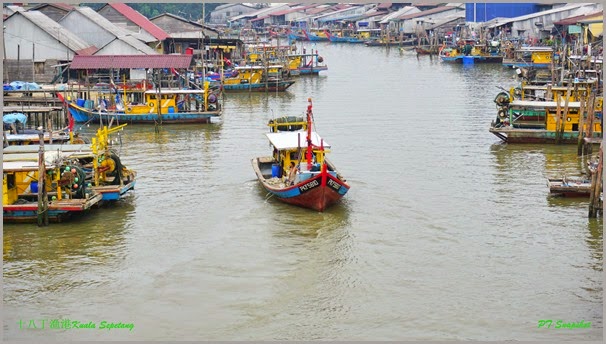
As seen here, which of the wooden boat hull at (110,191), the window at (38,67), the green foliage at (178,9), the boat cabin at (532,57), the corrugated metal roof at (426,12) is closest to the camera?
the wooden boat hull at (110,191)

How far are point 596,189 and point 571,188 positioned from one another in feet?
6.84

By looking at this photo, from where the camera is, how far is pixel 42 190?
54.1 feet

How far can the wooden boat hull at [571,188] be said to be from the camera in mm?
18484

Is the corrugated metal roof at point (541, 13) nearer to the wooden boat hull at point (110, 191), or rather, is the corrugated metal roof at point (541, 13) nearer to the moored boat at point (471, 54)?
the moored boat at point (471, 54)

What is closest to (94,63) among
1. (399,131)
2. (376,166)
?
(399,131)

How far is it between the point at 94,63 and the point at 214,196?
45.9 ft

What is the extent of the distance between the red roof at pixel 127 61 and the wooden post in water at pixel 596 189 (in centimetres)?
1815

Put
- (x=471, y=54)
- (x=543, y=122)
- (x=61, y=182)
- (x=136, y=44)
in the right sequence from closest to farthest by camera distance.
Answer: (x=61, y=182), (x=543, y=122), (x=136, y=44), (x=471, y=54)

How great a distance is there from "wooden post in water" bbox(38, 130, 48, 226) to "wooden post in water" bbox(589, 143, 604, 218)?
29.8 ft

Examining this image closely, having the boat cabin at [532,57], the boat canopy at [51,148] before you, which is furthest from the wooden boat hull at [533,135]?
the boat cabin at [532,57]

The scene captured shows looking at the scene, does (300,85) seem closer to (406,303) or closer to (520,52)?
(520,52)

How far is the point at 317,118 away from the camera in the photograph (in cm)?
3047

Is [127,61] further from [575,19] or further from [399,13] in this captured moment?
[399,13]

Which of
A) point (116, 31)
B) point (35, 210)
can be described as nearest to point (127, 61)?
point (116, 31)
